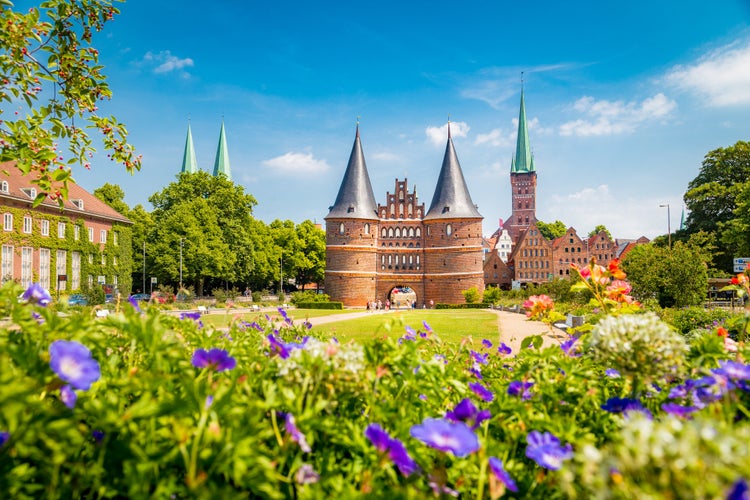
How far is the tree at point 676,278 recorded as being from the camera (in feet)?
61.7

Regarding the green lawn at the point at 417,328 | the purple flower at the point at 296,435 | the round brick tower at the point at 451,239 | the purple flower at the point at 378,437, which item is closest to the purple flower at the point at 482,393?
the green lawn at the point at 417,328

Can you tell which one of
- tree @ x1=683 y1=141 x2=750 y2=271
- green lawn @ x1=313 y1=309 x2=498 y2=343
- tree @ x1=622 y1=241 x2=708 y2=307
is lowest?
green lawn @ x1=313 y1=309 x2=498 y2=343

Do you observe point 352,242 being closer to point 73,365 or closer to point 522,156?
point 73,365

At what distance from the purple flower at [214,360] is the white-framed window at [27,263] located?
39596 mm

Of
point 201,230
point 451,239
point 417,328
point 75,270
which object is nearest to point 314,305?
point 201,230

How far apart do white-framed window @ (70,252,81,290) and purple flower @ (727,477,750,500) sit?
43.8 metres

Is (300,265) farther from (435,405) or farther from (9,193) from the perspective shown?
(435,405)

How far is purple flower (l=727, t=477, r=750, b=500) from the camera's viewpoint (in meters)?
0.85

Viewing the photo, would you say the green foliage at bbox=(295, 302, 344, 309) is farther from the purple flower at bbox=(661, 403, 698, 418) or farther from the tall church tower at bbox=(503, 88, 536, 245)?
the tall church tower at bbox=(503, 88, 536, 245)

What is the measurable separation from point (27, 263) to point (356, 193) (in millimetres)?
28254

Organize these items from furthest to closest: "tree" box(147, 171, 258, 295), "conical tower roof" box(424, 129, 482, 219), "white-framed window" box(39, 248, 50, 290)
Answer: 1. "conical tower roof" box(424, 129, 482, 219)
2. "tree" box(147, 171, 258, 295)
3. "white-framed window" box(39, 248, 50, 290)

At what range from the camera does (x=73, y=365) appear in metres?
1.26

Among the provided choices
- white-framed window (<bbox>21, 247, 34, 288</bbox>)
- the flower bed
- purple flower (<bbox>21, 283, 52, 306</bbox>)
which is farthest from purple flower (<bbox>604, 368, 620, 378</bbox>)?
white-framed window (<bbox>21, 247, 34, 288</bbox>)

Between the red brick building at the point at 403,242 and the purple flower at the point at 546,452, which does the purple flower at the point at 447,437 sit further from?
the red brick building at the point at 403,242
